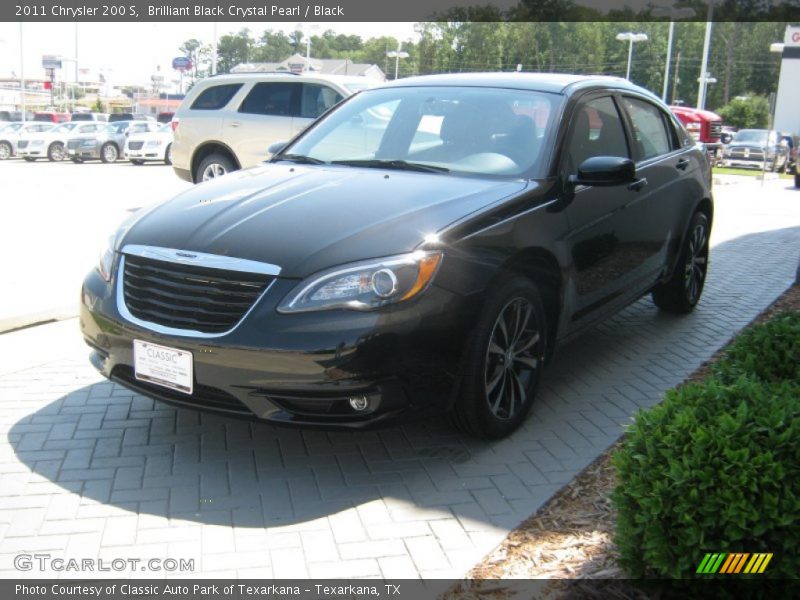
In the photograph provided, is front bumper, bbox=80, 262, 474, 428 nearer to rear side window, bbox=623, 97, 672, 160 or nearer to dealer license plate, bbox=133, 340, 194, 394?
dealer license plate, bbox=133, 340, 194, 394

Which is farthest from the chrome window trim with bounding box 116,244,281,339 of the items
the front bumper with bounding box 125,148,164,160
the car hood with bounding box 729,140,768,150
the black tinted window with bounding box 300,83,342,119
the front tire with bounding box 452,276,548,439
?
the car hood with bounding box 729,140,768,150

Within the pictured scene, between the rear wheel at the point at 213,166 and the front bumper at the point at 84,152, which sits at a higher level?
the rear wheel at the point at 213,166

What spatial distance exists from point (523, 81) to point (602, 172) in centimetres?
95

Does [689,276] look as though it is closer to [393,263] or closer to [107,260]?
[393,263]

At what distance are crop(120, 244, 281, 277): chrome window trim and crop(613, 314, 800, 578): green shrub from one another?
1.60m

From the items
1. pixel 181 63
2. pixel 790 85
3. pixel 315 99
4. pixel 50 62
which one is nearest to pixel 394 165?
pixel 315 99

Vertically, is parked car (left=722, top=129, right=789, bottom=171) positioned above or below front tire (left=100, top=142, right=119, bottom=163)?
above

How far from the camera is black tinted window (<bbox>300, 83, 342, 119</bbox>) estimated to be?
39.2 feet

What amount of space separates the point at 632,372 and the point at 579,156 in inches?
60.4

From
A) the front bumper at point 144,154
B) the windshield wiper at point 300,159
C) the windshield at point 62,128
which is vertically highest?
the windshield wiper at point 300,159

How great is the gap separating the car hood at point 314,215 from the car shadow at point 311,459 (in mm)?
800

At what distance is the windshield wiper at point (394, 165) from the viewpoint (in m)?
4.50

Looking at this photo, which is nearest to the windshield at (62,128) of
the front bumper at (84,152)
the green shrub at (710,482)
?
the front bumper at (84,152)

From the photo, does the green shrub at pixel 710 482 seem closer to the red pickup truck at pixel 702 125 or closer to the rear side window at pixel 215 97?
the rear side window at pixel 215 97
